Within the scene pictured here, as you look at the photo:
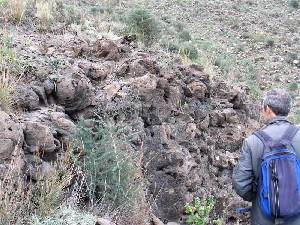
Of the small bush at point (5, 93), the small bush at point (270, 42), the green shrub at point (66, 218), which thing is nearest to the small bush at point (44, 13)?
the small bush at point (5, 93)

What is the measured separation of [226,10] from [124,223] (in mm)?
19652

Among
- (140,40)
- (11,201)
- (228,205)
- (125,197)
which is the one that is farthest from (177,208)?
(140,40)

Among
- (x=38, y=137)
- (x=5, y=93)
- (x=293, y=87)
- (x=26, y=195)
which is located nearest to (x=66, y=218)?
(x=26, y=195)

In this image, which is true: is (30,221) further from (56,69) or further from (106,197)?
(56,69)

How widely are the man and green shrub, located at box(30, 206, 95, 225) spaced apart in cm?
131

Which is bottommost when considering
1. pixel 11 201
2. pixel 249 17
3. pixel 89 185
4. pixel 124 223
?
pixel 249 17

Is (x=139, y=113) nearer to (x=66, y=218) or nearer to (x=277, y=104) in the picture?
(x=277, y=104)

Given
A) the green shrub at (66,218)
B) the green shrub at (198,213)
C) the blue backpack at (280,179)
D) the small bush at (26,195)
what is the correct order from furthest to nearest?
the green shrub at (198,213) < the blue backpack at (280,179) < the green shrub at (66,218) < the small bush at (26,195)

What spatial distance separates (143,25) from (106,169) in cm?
540

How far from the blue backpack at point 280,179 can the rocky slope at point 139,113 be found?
1.47 m

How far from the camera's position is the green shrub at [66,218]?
364 cm

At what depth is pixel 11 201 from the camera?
3.50 m

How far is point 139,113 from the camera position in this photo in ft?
20.2

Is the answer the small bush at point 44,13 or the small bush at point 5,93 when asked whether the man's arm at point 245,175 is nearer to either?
the small bush at point 5,93
